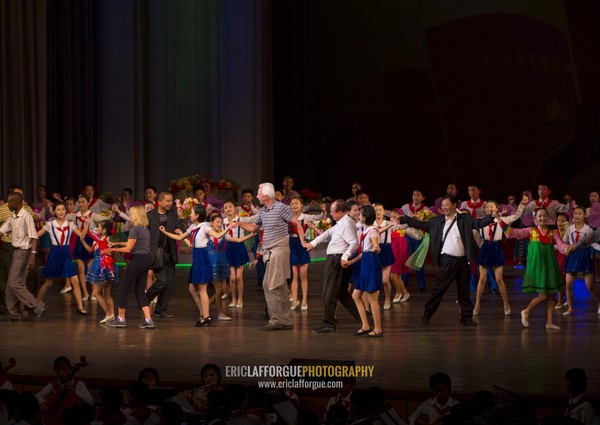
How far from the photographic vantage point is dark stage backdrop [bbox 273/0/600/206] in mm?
19703

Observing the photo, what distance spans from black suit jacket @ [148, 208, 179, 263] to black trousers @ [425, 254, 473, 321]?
2975mm

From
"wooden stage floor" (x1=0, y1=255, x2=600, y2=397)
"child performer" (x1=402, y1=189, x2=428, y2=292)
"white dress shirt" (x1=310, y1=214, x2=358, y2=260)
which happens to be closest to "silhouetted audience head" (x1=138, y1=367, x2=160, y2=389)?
"wooden stage floor" (x1=0, y1=255, x2=600, y2=397)

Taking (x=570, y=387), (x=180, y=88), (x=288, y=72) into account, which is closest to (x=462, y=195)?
(x=288, y=72)

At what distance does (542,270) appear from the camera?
392 inches

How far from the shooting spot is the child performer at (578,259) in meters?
10.7

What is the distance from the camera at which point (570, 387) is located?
575 centimetres

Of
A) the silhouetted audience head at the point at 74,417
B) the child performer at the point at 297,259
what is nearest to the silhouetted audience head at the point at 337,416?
the silhouetted audience head at the point at 74,417

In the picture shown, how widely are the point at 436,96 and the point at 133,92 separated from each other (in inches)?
259

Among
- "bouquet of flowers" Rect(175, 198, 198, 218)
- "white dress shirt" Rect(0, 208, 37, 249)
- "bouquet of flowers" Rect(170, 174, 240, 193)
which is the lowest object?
"white dress shirt" Rect(0, 208, 37, 249)

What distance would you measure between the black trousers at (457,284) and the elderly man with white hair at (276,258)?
1536 millimetres

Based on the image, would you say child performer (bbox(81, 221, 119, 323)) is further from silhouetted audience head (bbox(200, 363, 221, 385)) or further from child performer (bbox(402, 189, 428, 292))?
child performer (bbox(402, 189, 428, 292))

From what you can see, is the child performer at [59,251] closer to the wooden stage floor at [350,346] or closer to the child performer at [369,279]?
the wooden stage floor at [350,346]

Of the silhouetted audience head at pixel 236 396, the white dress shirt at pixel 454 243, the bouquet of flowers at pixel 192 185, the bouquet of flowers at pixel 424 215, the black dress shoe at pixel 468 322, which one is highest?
the bouquet of flowers at pixel 192 185

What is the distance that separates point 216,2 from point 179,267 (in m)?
7.00
